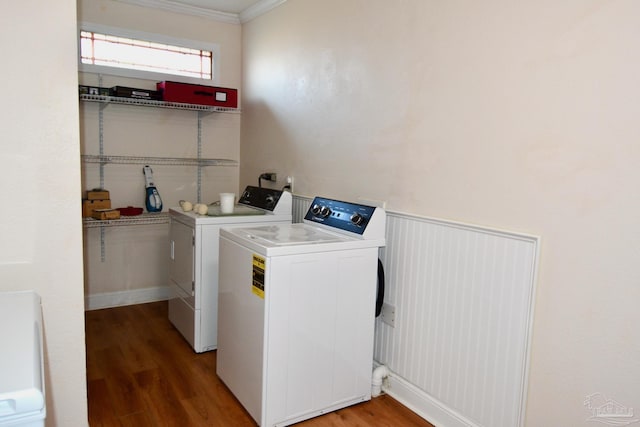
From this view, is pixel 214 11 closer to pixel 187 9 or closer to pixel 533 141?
pixel 187 9

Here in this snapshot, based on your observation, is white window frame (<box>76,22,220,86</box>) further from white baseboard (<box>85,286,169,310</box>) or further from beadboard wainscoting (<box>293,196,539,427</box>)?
beadboard wainscoting (<box>293,196,539,427</box>)

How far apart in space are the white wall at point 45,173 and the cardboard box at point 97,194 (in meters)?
1.98

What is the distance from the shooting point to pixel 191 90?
12.1 feet

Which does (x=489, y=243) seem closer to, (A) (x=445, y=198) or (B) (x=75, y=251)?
(A) (x=445, y=198)

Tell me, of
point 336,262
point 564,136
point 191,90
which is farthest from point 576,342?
point 191,90

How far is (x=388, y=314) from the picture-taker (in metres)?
2.57

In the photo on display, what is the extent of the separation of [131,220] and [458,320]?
105 inches

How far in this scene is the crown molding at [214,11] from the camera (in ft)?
12.2

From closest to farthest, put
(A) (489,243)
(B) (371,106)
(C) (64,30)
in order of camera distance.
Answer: (C) (64,30) → (A) (489,243) → (B) (371,106)

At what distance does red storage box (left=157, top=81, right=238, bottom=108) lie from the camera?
3625mm

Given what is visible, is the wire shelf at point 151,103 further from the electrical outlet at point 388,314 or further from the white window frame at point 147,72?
the electrical outlet at point 388,314

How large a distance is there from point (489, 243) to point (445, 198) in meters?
0.33

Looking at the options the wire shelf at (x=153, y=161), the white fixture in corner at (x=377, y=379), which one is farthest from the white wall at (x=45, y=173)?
the wire shelf at (x=153, y=161)

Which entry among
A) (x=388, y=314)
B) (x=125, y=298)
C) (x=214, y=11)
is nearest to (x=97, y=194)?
(x=125, y=298)
